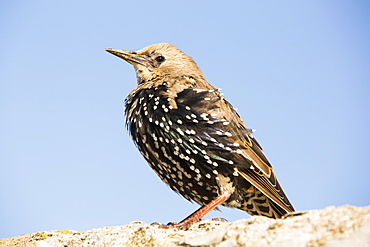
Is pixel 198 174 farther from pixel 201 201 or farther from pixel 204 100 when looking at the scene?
pixel 204 100

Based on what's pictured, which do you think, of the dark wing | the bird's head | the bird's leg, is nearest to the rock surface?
the bird's leg

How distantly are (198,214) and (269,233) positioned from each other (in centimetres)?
183

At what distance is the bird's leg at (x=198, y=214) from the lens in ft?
15.7

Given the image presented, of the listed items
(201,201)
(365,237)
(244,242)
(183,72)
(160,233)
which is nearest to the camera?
(365,237)

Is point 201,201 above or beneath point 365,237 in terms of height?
A: above

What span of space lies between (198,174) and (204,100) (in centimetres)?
87

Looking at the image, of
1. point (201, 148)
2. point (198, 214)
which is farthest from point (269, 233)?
point (201, 148)

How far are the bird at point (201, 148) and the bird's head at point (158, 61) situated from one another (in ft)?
1.38

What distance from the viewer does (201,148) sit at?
5.24 meters

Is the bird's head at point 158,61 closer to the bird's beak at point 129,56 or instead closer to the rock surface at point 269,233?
the bird's beak at point 129,56

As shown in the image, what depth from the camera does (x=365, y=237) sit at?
2818 mm

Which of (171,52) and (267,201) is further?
(171,52)

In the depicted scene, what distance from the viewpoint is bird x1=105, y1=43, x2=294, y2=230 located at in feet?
17.3

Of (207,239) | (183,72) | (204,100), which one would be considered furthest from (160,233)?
(183,72)
